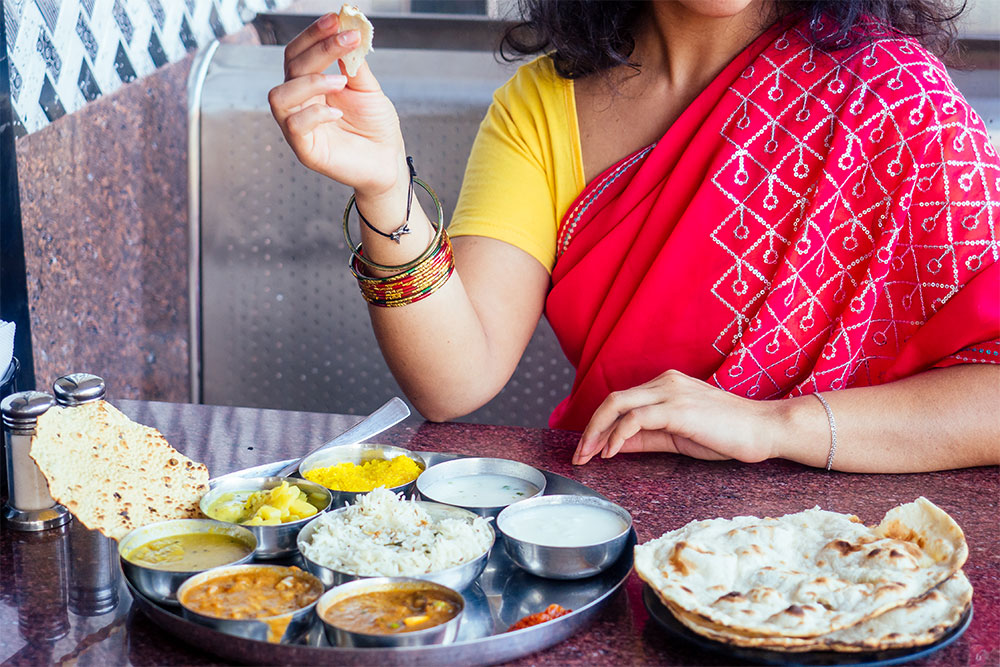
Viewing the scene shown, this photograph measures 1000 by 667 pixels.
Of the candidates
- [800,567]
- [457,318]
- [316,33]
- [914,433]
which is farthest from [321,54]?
[914,433]

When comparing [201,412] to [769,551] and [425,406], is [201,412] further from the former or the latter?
[769,551]

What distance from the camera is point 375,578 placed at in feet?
2.61

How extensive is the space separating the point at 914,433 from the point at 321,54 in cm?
90

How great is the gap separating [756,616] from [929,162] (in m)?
0.85

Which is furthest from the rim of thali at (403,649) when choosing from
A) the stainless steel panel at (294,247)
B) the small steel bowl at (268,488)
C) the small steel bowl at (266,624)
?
the stainless steel panel at (294,247)

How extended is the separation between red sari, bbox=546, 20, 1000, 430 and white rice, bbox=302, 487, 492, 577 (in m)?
0.65

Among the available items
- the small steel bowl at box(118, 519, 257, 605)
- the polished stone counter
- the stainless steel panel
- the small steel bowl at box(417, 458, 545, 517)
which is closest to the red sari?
the polished stone counter

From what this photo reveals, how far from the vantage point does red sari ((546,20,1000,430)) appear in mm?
1298

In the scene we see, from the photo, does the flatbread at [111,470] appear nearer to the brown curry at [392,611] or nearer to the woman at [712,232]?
the brown curry at [392,611]

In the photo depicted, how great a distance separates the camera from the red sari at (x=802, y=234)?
4.26ft

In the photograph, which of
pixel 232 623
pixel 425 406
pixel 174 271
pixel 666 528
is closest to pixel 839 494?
pixel 666 528

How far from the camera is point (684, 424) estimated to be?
1.23 meters

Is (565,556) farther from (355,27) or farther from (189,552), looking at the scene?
(355,27)

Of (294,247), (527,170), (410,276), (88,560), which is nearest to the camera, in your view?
(88,560)
